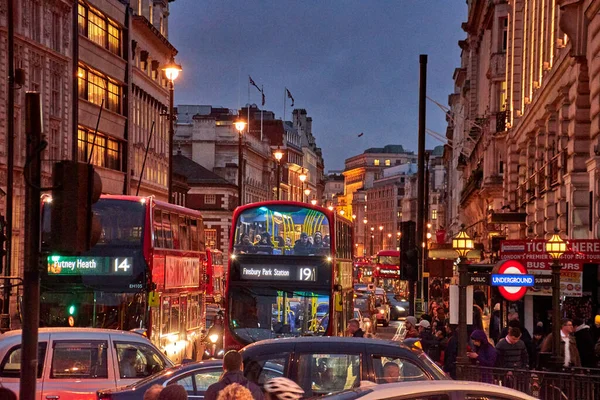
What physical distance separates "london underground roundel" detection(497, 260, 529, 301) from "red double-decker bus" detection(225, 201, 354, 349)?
213 inches

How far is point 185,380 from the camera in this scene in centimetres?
1438

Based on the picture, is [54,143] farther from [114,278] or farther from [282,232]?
[114,278]

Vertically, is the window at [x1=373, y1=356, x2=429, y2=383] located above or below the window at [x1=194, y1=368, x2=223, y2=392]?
above

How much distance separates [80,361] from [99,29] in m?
49.5

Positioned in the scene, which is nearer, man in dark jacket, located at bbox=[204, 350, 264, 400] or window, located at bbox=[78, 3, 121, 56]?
man in dark jacket, located at bbox=[204, 350, 264, 400]

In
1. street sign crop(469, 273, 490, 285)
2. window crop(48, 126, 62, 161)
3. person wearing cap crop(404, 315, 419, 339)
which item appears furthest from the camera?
window crop(48, 126, 62, 161)

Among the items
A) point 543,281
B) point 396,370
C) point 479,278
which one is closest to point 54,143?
point 479,278

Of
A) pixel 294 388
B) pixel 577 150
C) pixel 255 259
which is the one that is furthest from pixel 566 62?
pixel 294 388

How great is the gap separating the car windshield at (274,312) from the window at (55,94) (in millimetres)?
30456

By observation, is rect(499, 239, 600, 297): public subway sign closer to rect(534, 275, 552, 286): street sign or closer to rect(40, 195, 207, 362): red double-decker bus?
rect(534, 275, 552, 286): street sign

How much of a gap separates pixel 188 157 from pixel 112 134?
5658 cm

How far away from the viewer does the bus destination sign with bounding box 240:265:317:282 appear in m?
26.8

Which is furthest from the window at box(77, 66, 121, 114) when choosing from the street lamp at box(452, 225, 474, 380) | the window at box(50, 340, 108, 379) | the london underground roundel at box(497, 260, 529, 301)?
the window at box(50, 340, 108, 379)

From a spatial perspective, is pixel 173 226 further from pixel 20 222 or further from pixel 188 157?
pixel 188 157
